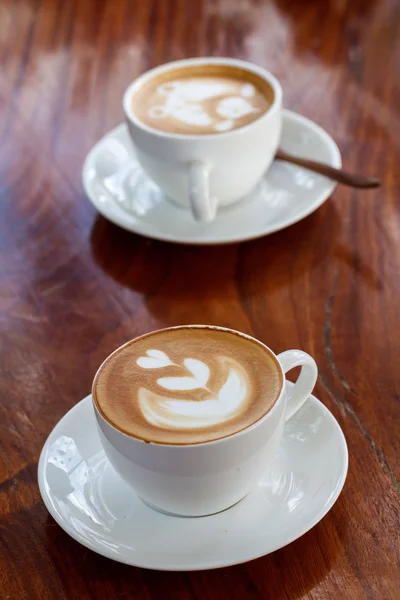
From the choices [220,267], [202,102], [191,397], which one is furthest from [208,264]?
[191,397]

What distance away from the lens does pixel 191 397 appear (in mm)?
599

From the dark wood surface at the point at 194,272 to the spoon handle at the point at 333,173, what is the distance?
34 millimetres

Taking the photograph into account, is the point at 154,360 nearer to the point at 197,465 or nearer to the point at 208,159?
the point at 197,465

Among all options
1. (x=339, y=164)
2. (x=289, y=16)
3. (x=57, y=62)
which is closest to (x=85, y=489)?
(x=339, y=164)

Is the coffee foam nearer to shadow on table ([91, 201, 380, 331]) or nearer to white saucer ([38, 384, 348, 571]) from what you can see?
shadow on table ([91, 201, 380, 331])

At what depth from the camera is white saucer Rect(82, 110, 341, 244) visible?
98 cm

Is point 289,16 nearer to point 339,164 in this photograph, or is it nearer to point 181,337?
point 339,164

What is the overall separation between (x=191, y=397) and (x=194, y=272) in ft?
1.18

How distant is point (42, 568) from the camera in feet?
1.99

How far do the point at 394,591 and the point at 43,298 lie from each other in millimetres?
509

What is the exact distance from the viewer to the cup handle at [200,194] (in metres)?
0.95

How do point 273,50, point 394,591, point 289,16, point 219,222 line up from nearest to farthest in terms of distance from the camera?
point 394,591 → point 219,222 → point 273,50 → point 289,16

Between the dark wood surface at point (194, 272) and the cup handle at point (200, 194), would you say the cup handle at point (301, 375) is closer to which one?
the dark wood surface at point (194, 272)

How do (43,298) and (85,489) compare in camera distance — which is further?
(43,298)
